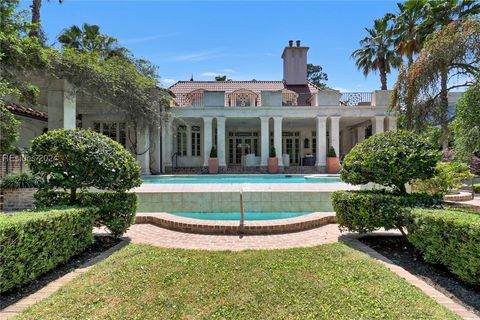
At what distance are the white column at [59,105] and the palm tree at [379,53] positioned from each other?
22.7 meters

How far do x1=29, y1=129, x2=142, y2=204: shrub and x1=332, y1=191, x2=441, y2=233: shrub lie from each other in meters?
4.13

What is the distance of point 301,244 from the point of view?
481cm

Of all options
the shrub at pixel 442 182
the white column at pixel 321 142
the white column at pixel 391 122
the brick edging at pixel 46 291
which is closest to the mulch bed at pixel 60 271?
the brick edging at pixel 46 291

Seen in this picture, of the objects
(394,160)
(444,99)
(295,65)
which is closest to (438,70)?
(444,99)

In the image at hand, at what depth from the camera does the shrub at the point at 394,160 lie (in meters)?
4.68

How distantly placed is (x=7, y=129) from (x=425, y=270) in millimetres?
11564

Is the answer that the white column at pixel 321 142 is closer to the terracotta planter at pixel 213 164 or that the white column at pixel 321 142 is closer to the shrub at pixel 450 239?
the terracotta planter at pixel 213 164

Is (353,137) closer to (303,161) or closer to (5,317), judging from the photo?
(303,161)

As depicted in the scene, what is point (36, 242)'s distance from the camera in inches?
126

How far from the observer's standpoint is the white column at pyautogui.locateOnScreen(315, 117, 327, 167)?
18.7 m

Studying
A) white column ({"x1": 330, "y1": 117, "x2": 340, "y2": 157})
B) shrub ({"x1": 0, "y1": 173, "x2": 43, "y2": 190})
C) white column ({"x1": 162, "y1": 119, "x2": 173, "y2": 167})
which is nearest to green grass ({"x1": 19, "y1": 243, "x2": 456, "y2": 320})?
shrub ({"x1": 0, "y1": 173, "x2": 43, "y2": 190})

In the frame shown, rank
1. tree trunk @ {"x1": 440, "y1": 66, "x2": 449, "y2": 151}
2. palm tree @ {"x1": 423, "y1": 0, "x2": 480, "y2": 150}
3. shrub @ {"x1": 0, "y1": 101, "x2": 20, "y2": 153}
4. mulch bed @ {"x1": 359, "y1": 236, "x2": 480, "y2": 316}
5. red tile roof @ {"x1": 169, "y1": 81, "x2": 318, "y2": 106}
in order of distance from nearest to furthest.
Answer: mulch bed @ {"x1": 359, "y1": 236, "x2": 480, "y2": 316}
tree trunk @ {"x1": 440, "y1": 66, "x2": 449, "y2": 151}
shrub @ {"x1": 0, "y1": 101, "x2": 20, "y2": 153}
palm tree @ {"x1": 423, "y1": 0, "x2": 480, "y2": 150}
red tile roof @ {"x1": 169, "y1": 81, "x2": 318, "y2": 106}

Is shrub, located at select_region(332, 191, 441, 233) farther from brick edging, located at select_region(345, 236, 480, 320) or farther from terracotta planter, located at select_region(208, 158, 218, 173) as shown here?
terracotta planter, located at select_region(208, 158, 218, 173)

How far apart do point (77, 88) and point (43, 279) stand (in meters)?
11.1
